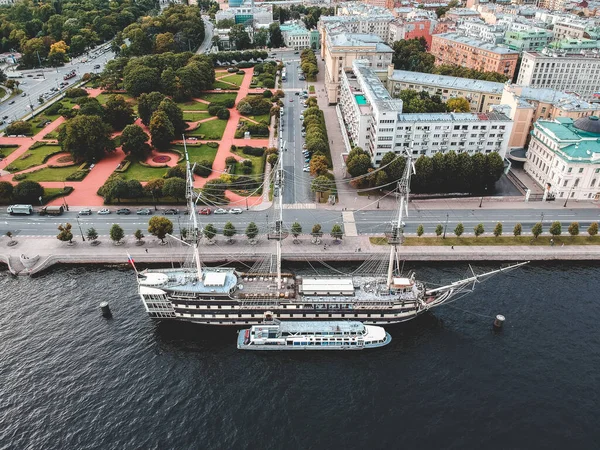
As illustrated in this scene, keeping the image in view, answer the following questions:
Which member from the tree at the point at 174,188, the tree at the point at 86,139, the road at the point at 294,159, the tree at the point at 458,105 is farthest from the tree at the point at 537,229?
the tree at the point at 86,139

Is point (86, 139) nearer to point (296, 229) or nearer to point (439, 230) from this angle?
point (296, 229)

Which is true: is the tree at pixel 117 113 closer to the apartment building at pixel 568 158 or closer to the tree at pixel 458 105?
the tree at pixel 458 105

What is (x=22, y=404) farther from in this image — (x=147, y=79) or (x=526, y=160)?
(x=147, y=79)

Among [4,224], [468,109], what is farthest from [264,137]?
[4,224]

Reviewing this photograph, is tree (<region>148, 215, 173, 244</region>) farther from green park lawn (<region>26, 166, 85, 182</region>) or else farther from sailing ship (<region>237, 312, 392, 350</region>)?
green park lawn (<region>26, 166, 85, 182</region>)

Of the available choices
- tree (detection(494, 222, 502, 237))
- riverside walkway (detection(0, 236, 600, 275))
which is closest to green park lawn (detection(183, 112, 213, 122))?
riverside walkway (detection(0, 236, 600, 275))

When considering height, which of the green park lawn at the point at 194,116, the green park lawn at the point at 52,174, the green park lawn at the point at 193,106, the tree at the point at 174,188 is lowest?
the green park lawn at the point at 52,174

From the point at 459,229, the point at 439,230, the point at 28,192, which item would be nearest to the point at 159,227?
the point at 28,192
